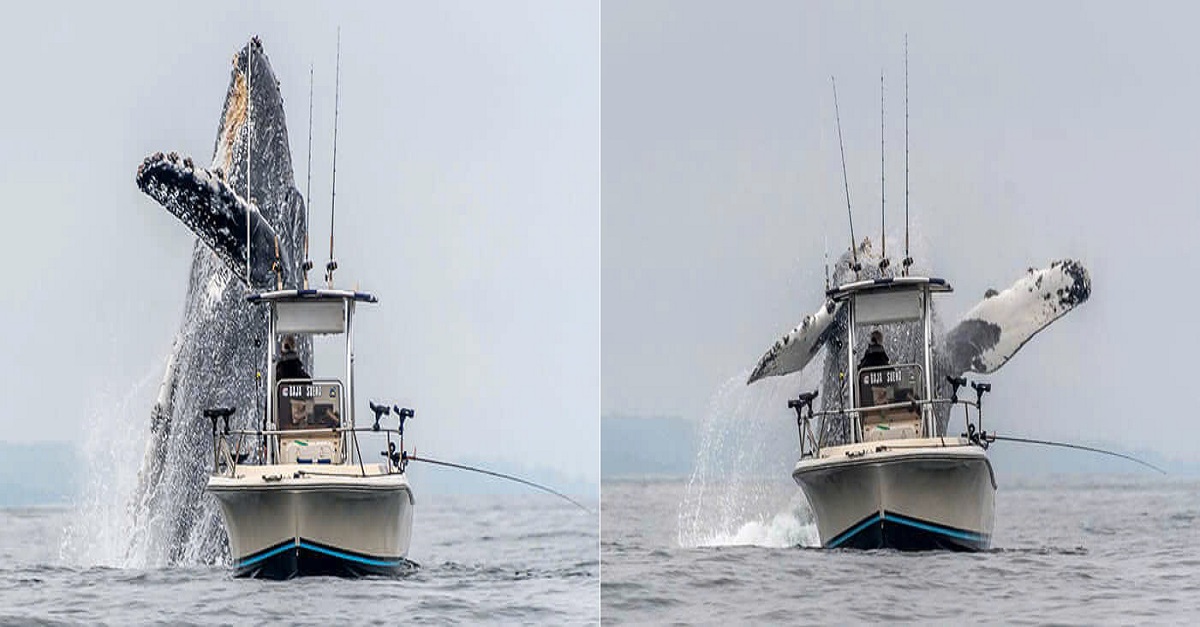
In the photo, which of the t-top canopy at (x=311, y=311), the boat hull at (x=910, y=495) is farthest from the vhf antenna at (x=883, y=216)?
the t-top canopy at (x=311, y=311)

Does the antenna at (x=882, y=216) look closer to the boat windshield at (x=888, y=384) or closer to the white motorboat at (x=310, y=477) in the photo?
the boat windshield at (x=888, y=384)

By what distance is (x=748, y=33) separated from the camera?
13984 mm

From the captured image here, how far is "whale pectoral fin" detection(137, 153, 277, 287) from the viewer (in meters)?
12.9

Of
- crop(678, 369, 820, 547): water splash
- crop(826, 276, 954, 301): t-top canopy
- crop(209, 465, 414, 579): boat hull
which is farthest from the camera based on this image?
crop(678, 369, 820, 547): water splash

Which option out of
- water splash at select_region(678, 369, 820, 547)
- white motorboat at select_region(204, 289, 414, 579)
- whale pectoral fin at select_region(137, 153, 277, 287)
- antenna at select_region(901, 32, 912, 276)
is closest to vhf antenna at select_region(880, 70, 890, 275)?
antenna at select_region(901, 32, 912, 276)

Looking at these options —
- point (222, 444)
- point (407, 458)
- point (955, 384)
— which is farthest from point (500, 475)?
point (955, 384)

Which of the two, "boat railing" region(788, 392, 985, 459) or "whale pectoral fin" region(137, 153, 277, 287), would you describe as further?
"whale pectoral fin" region(137, 153, 277, 287)

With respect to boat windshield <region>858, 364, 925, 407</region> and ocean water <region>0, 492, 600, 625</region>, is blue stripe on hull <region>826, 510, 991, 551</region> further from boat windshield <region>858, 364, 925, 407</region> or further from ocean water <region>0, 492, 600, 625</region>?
ocean water <region>0, 492, 600, 625</region>

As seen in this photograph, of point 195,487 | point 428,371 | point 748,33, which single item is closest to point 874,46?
point 748,33

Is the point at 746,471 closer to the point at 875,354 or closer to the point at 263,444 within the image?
the point at 875,354

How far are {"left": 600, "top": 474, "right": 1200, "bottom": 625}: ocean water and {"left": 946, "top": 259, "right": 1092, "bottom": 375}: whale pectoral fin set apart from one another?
27.1 inches

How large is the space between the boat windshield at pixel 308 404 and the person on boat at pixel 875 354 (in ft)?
9.46

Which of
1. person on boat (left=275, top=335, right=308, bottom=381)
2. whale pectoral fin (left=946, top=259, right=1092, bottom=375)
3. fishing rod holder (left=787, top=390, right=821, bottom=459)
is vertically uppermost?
whale pectoral fin (left=946, top=259, right=1092, bottom=375)

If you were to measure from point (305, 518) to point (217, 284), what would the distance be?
5.54ft
